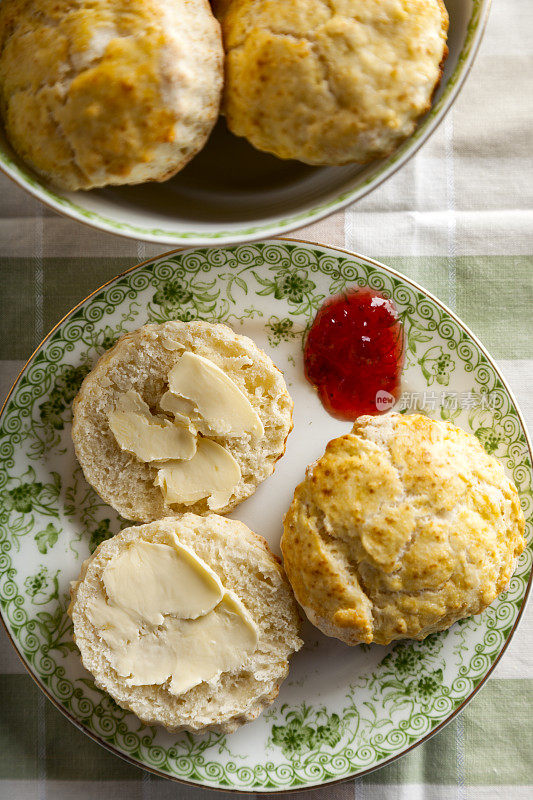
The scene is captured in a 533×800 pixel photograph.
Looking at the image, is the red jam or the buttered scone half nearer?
the buttered scone half

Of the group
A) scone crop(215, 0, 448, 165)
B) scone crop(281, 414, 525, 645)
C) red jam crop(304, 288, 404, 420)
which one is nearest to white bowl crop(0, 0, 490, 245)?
scone crop(215, 0, 448, 165)

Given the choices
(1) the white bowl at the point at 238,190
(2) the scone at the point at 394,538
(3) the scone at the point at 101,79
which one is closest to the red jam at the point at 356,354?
(2) the scone at the point at 394,538

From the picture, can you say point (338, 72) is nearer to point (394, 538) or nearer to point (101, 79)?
point (101, 79)

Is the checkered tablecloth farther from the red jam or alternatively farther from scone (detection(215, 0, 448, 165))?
scone (detection(215, 0, 448, 165))

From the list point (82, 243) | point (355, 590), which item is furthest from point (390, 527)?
point (82, 243)

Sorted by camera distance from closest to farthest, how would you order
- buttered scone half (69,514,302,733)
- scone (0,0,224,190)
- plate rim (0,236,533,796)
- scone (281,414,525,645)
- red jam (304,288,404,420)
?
scone (0,0,224,190), scone (281,414,525,645), buttered scone half (69,514,302,733), plate rim (0,236,533,796), red jam (304,288,404,420)

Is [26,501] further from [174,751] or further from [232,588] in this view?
[174,751]
